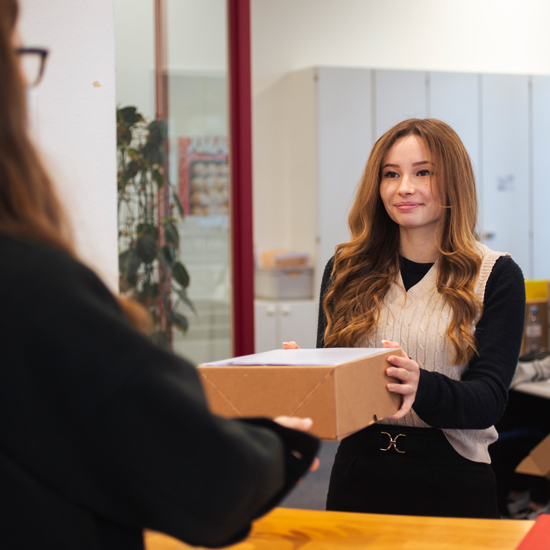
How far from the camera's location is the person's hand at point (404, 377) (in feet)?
3.74

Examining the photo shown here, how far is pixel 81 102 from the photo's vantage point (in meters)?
1.64

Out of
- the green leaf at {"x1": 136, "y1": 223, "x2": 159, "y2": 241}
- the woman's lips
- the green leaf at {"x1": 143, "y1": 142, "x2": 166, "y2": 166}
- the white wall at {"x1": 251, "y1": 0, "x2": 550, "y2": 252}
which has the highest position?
the white wall at {"x1": 251, "y1": 0, "x2": 550, "y2": 252}

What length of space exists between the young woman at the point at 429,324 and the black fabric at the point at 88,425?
761 millimetres

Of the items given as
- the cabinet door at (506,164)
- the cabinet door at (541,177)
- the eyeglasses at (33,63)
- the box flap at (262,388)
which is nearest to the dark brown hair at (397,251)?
the box flap at (262,388)

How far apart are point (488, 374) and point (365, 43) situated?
16.6 ft

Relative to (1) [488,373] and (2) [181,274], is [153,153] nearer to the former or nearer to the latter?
(2) [181,274]

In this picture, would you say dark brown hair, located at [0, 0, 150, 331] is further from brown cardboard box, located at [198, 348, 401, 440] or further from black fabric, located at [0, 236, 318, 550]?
brown cardboard box, located at [198, 348, 401, 440]

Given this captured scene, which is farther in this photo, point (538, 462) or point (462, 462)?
point (538, 462)

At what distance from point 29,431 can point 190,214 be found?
2113mm

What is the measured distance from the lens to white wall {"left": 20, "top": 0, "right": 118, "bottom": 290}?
161 cm

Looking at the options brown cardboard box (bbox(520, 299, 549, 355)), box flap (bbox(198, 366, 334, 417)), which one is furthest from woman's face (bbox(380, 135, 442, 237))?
brown cardboard box (bbox(520, 299, 549, 355))

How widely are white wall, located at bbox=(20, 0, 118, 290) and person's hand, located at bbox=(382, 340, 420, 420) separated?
776 millimetres

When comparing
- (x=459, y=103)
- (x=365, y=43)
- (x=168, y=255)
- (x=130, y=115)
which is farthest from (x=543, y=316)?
(x=365, y=43)

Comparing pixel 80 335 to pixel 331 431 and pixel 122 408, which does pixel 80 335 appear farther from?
pixel 331 431
